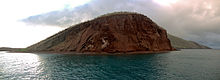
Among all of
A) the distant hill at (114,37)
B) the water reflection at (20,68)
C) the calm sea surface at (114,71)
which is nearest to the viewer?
the calm sea surface at (114,71)

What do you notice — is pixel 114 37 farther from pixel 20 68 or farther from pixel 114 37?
pixel 20 68

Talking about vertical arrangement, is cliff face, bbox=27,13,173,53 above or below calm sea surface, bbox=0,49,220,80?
above

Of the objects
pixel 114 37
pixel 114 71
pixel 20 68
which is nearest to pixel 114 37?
pixel 114 37

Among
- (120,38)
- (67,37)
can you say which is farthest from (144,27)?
(67,37)

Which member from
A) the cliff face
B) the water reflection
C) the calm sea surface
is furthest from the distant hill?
the calm sea surface

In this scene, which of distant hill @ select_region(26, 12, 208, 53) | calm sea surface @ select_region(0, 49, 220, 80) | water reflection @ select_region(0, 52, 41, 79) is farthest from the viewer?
distant hill @ select_region(26, 12, 208, 53)

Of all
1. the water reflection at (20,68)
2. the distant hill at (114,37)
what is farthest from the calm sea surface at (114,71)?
the distant hill at (114,37)

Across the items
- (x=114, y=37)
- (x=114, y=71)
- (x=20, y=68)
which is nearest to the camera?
(x=114, y=71)

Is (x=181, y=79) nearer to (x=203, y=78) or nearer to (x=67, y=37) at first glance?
(x=203, y=78)

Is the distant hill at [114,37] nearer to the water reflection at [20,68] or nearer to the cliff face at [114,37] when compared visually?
the cliff face at [114,37]

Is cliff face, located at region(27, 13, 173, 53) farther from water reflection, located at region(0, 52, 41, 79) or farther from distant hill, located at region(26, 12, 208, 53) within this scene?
water reflection, located at region(0, 52, 41, 79)
